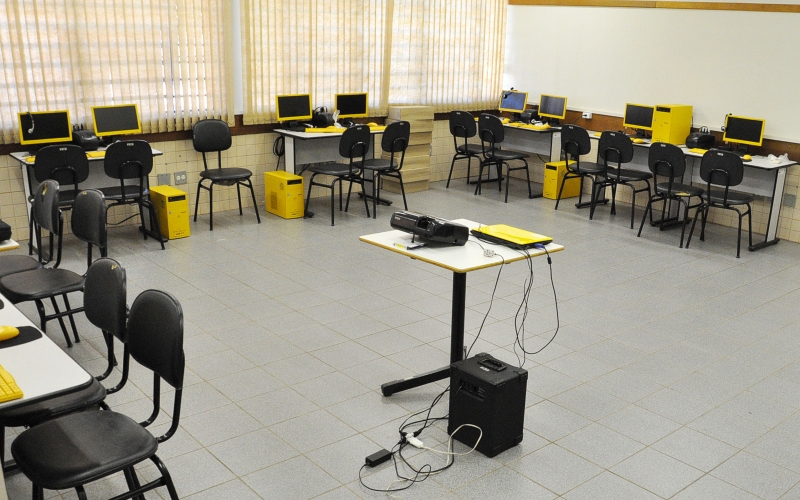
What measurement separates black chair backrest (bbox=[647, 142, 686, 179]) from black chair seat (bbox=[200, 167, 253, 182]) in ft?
13.3

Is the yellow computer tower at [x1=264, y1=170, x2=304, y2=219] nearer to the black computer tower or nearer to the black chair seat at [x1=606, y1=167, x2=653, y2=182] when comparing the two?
the black chair seat at [x1=606, y1=167, x2=653, y2=182]

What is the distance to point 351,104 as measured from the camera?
340 inches

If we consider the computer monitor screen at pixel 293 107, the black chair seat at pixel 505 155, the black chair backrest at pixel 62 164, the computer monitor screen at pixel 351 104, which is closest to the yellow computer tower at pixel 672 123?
the black chair seat at pixel 505 155

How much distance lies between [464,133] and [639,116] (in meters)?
2.09

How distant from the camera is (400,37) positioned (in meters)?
9.12

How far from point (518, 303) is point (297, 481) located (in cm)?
274

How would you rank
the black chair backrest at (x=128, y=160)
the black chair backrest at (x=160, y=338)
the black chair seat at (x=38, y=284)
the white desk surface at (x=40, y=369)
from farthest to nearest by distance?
the black chair backrest at (x=128, y=160) < the black chair seat at (x=38, y=284) < the black chair backrest at (x=160, y=338) < the white desk surface at (x=40, y=369)

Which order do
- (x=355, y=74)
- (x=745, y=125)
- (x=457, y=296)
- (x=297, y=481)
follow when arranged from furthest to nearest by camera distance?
1. (x=355, y=74)
2. (x=745, y=125)
3. (x=457, y=296)
4. (x=297, y=481)

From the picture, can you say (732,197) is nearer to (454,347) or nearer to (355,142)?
(355,142)

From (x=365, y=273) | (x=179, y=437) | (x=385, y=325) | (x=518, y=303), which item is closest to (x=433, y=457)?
(x=179, y=437)

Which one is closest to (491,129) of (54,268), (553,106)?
(553,106)

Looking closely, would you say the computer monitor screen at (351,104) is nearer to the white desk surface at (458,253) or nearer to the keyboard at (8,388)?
the white desk surface at (458,253)

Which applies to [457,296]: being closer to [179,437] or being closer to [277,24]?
[179,437]

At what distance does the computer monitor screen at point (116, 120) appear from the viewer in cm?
691
